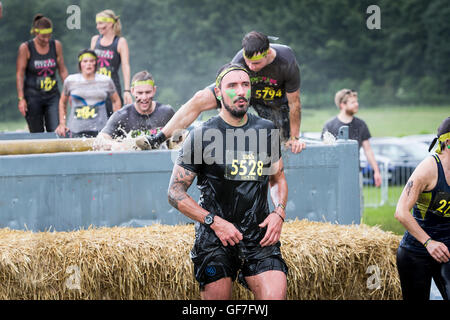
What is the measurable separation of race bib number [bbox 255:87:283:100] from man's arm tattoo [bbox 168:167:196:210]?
242 centimetres

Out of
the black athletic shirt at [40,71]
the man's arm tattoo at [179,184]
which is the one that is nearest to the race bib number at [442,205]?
the man's arm tattoo at [179,184]

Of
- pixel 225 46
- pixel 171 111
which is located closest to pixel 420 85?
pixel 225 46

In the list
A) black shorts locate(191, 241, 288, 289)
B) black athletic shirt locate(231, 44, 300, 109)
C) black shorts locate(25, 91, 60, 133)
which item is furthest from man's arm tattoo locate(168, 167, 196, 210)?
black shorts locate(25, 91, 60, 133)

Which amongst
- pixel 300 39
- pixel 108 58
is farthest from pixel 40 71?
pixel 300 39

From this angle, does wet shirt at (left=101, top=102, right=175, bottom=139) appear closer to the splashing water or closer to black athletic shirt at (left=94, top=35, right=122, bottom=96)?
the splashing water

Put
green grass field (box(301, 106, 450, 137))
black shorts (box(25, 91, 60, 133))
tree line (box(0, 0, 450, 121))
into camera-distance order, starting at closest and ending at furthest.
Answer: black shorts (box(25, 91, 60, 133)) < tree line (box(0, 0, 450, 121)) < green grass field (box(301, 106, 450, 137))

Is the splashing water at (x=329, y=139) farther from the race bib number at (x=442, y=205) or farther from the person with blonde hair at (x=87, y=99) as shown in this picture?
the person with blonde hair at (x=87, y=99)

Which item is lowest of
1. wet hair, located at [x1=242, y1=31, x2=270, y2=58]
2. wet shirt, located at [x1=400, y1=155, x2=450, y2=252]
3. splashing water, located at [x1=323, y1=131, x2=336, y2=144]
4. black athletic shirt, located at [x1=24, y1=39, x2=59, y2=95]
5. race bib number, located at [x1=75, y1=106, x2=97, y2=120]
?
wet shirt, located at [x1=400, y1=155, x2=450, y2=252]

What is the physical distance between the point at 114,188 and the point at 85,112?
2415 mm

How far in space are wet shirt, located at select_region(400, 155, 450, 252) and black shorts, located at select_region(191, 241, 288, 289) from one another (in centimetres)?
92

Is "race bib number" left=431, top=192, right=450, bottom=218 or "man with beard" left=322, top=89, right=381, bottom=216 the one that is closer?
"race bib number" left=431, top=192, right=450, bottom=218

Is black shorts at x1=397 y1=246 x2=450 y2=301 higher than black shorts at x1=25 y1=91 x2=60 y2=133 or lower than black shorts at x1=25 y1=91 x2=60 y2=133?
lower

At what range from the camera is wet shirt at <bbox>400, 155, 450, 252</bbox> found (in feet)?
12.8

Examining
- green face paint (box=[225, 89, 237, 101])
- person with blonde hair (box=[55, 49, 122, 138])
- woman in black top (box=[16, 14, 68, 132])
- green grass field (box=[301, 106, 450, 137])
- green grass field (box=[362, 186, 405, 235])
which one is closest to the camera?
green face paint (box=[225, 89, 237, 101])
